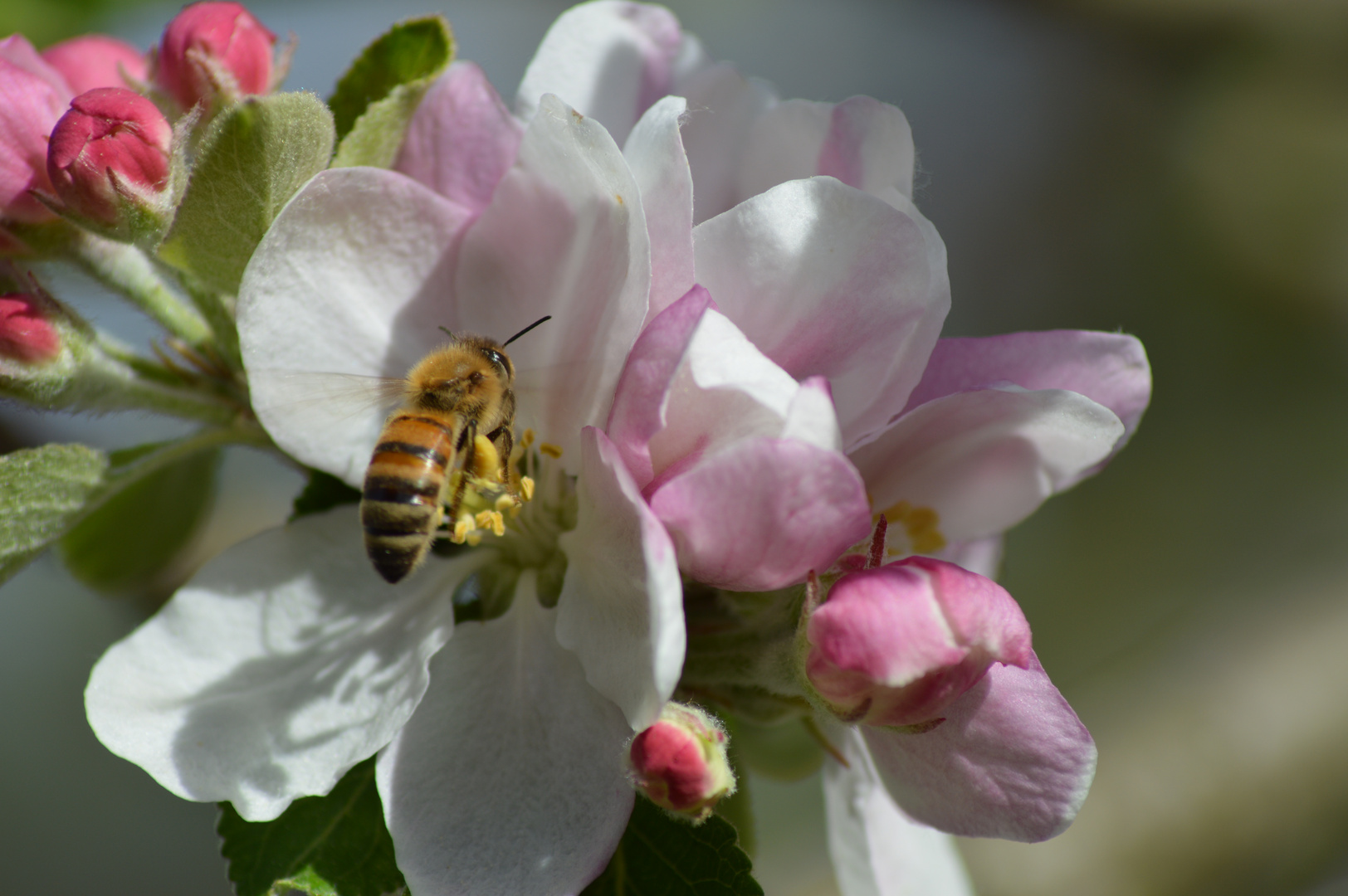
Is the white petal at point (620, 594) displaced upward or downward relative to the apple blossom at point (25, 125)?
downward

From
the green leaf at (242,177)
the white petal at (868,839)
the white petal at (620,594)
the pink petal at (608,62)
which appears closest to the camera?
the white petal at (620,594)

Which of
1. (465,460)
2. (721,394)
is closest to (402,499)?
(465,460)

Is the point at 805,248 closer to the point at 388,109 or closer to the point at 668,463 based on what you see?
the point at 668,463

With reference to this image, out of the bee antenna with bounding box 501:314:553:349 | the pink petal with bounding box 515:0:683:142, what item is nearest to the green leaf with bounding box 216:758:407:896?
the bee antenna with bounding box 501:314:553:349

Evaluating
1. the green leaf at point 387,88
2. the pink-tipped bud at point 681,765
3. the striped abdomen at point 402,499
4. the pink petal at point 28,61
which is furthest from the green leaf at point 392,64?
the pink-tipped bud at point 681,765

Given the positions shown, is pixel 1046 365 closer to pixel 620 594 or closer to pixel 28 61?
pixel 620 594

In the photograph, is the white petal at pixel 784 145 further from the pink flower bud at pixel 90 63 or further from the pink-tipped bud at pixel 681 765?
the pink flower bud at pixel 90 63
